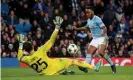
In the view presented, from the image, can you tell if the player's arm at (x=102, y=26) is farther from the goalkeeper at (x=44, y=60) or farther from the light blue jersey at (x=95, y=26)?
the goalkeeper at (x=44, y=60)

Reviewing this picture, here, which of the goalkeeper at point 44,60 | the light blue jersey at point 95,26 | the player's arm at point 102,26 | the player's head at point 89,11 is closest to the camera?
the goalkeeper at point 44,60

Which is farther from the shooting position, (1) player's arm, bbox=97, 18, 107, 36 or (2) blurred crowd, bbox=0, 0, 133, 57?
(2) blurred crowd, bbox=0, 0, 133, 57

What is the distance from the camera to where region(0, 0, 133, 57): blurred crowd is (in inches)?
938

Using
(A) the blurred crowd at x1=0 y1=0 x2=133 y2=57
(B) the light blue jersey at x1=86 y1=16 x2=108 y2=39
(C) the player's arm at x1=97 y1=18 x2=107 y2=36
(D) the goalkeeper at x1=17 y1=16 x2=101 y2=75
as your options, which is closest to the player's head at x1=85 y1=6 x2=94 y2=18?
(B) the light blue jersey at x1=86 y1=16 x2=108 y2=39

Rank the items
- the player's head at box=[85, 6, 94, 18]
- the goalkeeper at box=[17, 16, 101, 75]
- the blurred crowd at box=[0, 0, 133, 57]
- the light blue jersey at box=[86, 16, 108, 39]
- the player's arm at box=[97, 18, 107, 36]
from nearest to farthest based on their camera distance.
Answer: the goalkeeper at box=[17, 16, 101, 75] < the player's arm at box=[97, 18, 107, 36] < the player's head at box=[85, 6, 94, 18] < the light blue jersey at box=[86, 16, 108, 39] < the blurred crowd at box=[0, 0, 133, 57]

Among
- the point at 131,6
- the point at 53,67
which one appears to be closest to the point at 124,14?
the point at 131,6

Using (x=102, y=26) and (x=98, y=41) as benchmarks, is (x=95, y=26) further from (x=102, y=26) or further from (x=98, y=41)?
(x=98, y=41)

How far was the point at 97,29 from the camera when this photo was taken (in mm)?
16719

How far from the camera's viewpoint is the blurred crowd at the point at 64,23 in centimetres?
2381

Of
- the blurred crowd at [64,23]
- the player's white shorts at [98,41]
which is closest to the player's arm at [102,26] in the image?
the player's white shorts at [98,41]

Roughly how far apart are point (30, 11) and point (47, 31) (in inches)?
63.5

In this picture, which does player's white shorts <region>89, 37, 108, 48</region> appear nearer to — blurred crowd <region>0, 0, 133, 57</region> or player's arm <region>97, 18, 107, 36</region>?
player's arm <region>97, 18, 107, 36</region>

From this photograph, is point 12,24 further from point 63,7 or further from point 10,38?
point 63,7

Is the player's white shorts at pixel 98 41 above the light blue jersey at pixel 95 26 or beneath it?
beneath
